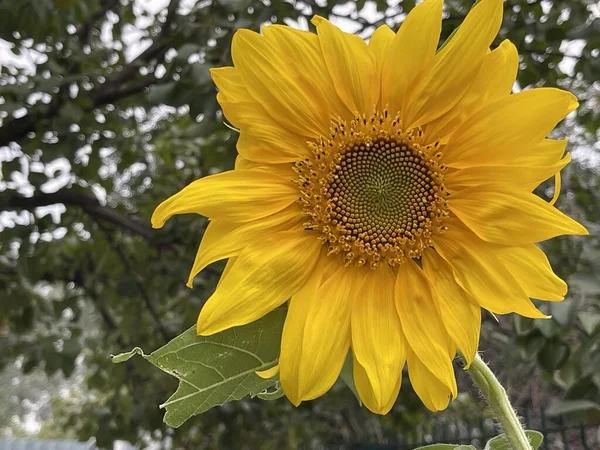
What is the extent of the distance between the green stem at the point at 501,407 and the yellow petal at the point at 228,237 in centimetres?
22

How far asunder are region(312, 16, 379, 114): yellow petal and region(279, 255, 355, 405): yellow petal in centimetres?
17

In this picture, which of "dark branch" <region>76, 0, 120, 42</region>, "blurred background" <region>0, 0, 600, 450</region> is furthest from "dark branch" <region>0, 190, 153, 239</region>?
"dark branch" <region>76, 0, 120, 42</region>

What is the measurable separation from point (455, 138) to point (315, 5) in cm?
124

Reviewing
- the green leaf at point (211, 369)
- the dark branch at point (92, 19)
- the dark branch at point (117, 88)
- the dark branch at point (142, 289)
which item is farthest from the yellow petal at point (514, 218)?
the dark branch at point (92, 19)

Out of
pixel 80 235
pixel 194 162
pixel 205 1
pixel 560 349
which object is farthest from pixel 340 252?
pixel 80 235

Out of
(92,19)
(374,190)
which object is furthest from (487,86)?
(92,19)

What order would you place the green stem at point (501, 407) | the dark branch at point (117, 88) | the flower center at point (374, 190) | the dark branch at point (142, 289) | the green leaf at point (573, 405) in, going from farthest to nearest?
the dark branch at point (142, 289) → the dark branch at point (117, 88) → the green leaf at point (573, 405) → the flower center at point (374, 190) → the green stem at point (501, 407)

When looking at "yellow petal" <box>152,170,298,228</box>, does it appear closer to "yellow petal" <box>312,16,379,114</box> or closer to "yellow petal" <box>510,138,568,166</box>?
"yellow petal" <box>312,16,379,114</box>

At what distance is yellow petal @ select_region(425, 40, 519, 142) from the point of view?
0.57 m

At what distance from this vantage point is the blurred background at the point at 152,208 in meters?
1.62

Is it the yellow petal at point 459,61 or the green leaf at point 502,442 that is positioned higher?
the yellow petal at point 459,61

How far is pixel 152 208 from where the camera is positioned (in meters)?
2.44

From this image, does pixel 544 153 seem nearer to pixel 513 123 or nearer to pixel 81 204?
pixel 513 123

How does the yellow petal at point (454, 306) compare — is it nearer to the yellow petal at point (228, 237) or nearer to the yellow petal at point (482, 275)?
the yellow petal at point (482, 275)
